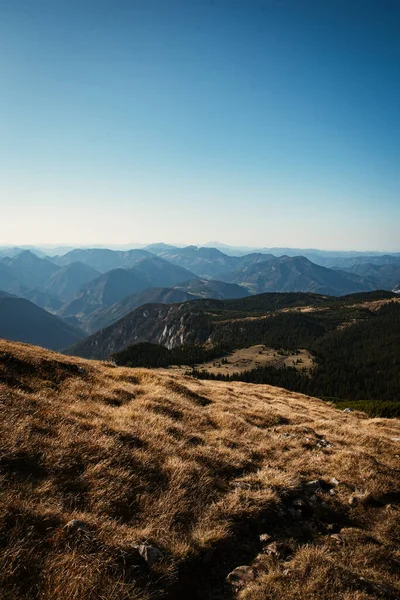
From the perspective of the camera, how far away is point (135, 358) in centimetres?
19925

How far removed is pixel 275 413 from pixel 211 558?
15.4 metres

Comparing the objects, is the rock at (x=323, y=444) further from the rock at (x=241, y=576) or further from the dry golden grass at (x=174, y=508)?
the rock at (x=241, y=576)

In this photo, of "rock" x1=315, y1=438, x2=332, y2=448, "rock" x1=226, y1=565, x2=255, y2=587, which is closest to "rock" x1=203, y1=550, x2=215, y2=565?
"rock" x1=226, y1=565, x2=255, y2=587

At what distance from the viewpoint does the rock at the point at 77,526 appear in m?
5.67

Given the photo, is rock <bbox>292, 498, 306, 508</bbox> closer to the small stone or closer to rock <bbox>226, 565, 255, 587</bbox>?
the small stone

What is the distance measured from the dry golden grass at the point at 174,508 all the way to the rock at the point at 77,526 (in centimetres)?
6

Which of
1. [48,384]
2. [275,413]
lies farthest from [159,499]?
[275,413]

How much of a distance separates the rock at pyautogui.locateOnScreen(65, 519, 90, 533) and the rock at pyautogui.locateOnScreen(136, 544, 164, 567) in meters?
1.03

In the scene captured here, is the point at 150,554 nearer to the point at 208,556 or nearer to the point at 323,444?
the point at 208,556

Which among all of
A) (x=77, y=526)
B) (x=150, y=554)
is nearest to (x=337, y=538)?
(x=150, y=554)

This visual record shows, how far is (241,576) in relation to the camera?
5801mm

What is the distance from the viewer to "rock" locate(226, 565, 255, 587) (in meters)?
5.66

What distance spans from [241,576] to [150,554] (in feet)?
5.88

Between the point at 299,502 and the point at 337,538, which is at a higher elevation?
the point at 337,538
